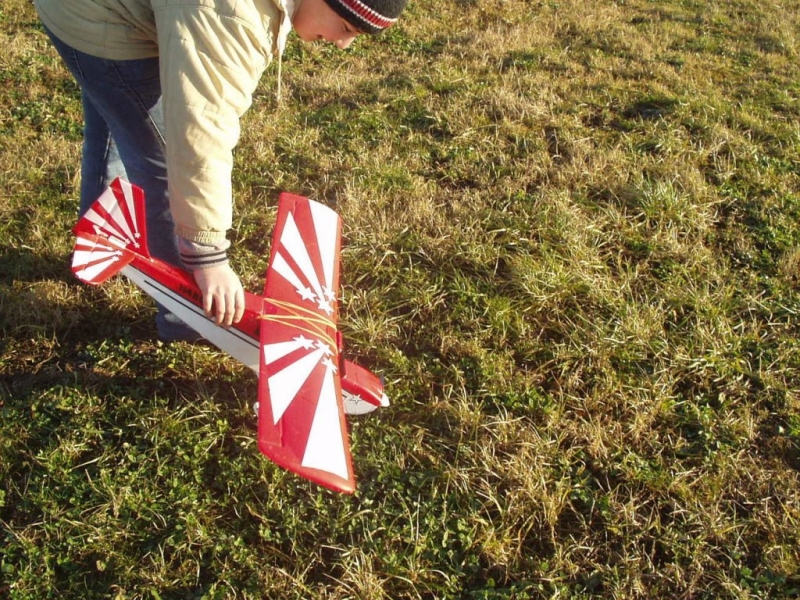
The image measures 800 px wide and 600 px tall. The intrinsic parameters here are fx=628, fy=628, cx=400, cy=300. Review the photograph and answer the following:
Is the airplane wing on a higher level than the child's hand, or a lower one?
lower

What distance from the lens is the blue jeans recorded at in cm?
232

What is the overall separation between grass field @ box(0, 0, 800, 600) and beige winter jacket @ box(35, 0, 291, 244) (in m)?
1.15

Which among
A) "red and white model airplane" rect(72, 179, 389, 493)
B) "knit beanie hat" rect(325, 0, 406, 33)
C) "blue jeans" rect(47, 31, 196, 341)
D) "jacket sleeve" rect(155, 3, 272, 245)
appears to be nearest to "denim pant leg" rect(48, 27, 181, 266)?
"blue jeans" rect(47, 31, 196, 341)

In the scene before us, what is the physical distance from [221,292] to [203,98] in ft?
2.24

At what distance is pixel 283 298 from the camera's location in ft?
8.49

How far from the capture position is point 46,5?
227 cm

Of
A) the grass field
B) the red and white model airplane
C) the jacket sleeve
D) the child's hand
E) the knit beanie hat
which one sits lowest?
the grass field

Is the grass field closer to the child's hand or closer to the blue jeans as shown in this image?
the blue jeans

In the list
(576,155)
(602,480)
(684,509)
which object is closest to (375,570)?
(602,480)

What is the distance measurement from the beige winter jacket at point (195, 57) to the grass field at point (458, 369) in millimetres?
1146

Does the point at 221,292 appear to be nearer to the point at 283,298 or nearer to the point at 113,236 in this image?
the point at 283,298

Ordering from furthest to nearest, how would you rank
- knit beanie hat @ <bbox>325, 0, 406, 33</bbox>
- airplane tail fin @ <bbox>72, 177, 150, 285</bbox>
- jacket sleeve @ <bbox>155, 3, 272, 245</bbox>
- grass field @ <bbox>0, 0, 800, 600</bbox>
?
airplane tail fin @ <bbox>72, 177, 150, 285</bbox> → grass field @ <bbox>0, 0, 800, 600</bbox> → knit beanie hat @ <bbox>325, 0, 406, 33</bbox> → jacket sleeve @ <bbox>155, 3, 272, 245</bbox>

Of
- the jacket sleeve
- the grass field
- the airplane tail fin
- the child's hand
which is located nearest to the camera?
the jacket sleeve

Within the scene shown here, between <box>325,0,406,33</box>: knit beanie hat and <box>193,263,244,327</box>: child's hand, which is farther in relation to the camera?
<box>193,263,244,327</box>: child's hand
